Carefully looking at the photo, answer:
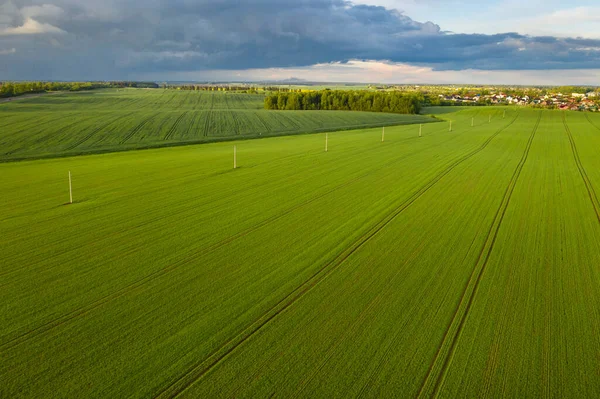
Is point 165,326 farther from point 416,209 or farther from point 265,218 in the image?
point 416,209

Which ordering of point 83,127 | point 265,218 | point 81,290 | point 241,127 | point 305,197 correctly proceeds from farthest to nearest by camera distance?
point 241,127 → point 83,127 → point 305,197 → point 265,218 → point 81,290

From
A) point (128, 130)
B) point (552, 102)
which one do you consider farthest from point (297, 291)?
point (552, 102)

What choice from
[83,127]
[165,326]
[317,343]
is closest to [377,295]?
[317,343]

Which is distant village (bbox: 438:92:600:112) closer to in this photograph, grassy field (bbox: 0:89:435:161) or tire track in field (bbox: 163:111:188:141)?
grassy field (bbox: 0:89:435:161)

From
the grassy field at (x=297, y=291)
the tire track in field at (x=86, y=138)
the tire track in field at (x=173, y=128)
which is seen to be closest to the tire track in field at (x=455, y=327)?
the grassy field at (x=297, y=291)

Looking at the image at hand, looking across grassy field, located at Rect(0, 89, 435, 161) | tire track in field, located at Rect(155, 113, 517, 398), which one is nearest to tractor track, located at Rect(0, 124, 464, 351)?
tire track in field, located at Rect(155, 113, 517, 398)

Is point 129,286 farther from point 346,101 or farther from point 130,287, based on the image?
point 346,101
